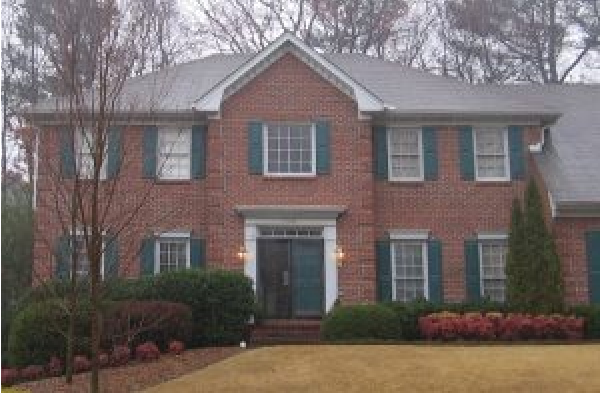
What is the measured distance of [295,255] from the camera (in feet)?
73.3

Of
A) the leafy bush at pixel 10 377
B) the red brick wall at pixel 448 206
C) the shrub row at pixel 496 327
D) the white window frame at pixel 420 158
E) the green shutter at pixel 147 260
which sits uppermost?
the white window frame at pixel 420 158

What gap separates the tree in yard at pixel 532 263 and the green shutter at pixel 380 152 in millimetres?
3618

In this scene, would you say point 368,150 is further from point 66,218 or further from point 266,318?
point 66,218

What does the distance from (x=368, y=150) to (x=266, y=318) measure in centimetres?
488

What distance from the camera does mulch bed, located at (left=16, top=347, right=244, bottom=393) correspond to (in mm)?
14211

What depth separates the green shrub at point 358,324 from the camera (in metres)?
18.6

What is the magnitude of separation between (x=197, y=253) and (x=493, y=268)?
7566mm

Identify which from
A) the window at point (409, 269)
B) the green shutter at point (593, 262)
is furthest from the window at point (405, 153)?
the green shutter at point (593, 262)

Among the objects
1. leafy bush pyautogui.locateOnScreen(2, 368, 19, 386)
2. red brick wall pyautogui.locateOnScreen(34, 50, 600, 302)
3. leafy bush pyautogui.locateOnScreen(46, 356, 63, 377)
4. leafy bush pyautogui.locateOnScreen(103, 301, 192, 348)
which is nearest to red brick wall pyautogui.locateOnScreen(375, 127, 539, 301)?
red brick wall pyautogui.locateOnScreen(34, 50, 600, 302)

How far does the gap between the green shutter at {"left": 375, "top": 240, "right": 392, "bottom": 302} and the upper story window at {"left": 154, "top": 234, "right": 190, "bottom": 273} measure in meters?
4.80

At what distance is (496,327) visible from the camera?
1936 cm

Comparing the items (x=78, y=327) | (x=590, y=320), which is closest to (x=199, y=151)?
(x=78, y=327)

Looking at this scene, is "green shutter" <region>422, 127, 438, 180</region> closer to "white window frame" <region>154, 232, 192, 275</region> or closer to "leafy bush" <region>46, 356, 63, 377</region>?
"white window frame" <region>154, 232, 192, 275</region>

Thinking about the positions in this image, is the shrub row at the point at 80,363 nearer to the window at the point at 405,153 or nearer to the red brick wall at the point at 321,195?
the red brick wall at the point at 321,195
